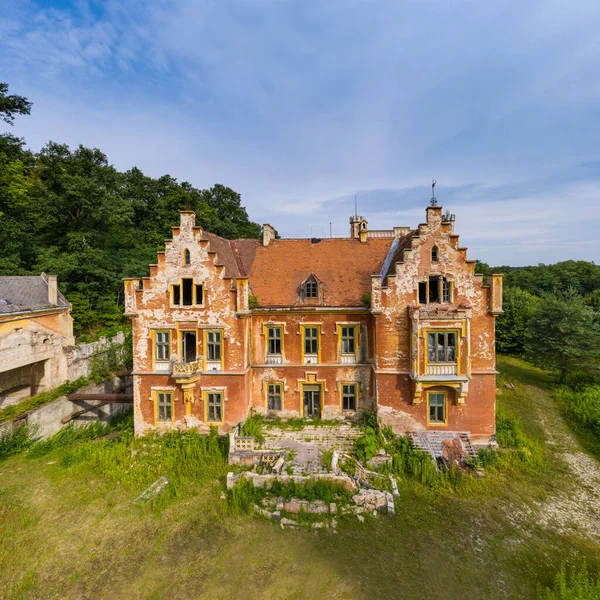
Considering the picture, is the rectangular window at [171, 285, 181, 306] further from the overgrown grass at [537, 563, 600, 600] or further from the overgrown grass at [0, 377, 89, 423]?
the overgrown grass at [537, 563, 600, 600]

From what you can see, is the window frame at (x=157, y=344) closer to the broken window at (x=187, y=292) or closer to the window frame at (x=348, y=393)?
the broken window at (x=187, y=292)

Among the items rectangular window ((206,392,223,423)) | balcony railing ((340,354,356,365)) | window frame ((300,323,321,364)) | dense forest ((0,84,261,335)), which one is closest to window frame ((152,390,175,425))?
rectangular window ((206,392,223,423))

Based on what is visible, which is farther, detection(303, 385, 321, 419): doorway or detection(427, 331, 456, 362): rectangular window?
detection(303, 385, 321, 419): doorway

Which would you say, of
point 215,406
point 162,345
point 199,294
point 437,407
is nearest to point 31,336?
point 162,345

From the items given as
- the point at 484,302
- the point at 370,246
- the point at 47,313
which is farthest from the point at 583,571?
the point at 47,313

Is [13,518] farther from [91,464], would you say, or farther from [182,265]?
[182,265]

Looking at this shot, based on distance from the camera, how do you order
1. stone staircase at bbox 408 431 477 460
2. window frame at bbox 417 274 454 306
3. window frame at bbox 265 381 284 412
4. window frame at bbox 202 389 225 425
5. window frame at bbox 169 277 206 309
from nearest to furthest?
stone staircase at bbox 408 431 477 460 → window frame at bbox 417 274 454 306 → window frame at bbox 169 277 206 309 → window frame at bbox 202 389 225 425 → window frame at bbox 265 381 284 412
